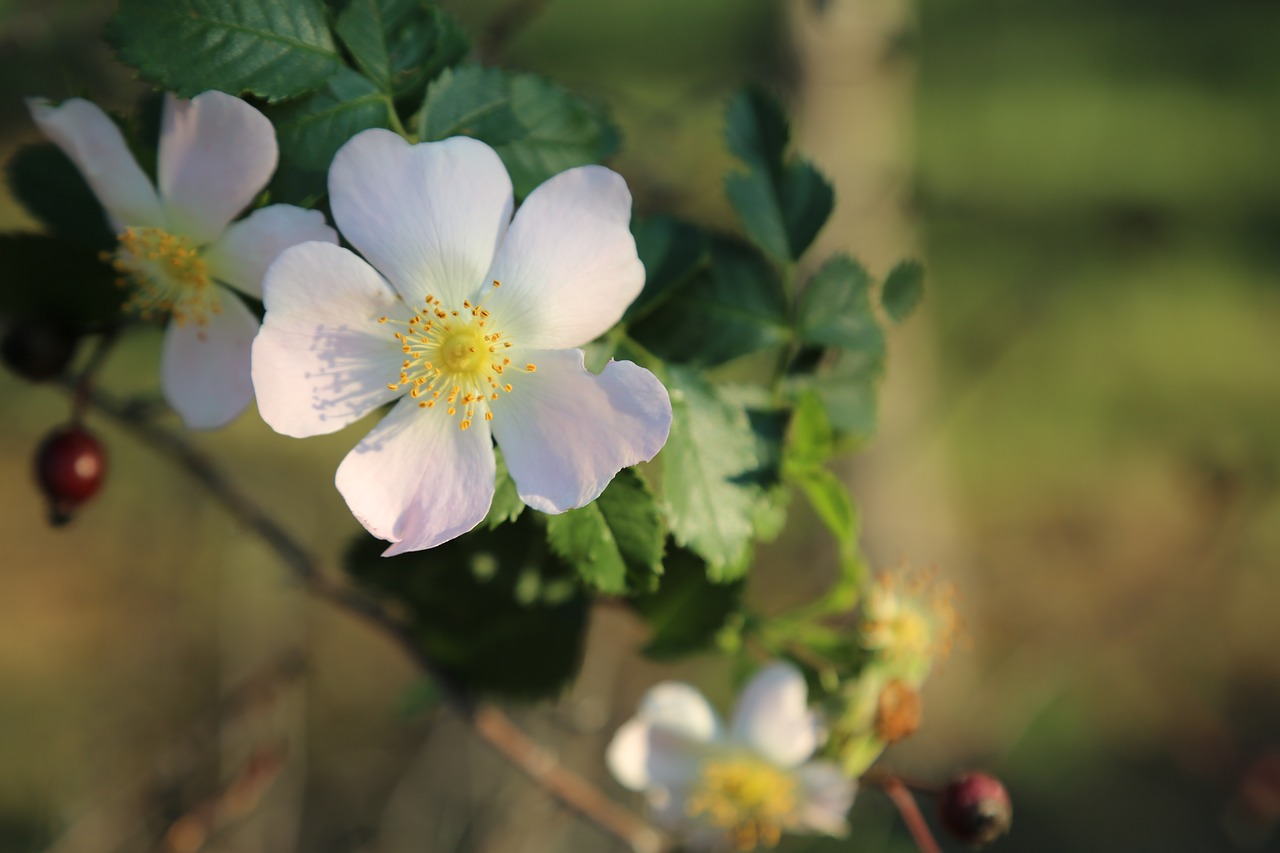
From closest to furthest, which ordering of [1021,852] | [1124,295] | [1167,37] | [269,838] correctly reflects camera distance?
[269,838], [1021,852], [1124,295], [1167,37]

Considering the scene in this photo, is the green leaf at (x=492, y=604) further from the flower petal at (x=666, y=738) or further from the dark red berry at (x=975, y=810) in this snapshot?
the dark red berry at (x=975, y=810)

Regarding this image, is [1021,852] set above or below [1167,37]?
below

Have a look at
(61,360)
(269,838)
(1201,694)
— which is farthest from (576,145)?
(1201,694)

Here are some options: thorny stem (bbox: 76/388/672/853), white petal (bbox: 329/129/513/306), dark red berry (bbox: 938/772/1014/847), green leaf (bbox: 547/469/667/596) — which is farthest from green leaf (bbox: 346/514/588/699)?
dark red berry (bbox: 938/772/1014/847)

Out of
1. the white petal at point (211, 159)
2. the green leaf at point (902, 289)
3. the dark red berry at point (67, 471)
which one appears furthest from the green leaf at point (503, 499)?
the dark red berry at point (67, 471)

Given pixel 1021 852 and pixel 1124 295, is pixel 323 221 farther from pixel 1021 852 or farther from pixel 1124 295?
pixel 1124 295

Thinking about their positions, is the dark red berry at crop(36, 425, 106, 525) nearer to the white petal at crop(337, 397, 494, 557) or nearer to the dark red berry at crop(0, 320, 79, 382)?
the dark red berry at crop(0, 320, 79, 382)

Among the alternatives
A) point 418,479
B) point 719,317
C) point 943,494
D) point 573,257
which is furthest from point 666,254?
point 943,494
